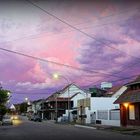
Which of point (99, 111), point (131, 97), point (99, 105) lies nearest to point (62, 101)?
point (99, 105)

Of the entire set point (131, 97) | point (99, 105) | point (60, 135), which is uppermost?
point (99, 105)

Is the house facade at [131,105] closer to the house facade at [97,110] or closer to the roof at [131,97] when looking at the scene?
the roof at [131,97]

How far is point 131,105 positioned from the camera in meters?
50.9

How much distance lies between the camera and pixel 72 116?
318 feet

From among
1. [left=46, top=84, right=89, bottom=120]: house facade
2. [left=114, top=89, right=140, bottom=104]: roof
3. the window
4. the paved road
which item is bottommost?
the paved road

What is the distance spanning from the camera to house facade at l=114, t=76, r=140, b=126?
1918 inches

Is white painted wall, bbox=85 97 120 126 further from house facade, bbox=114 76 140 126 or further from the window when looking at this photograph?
the window

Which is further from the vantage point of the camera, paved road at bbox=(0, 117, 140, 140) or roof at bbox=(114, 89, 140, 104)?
roof at bbox=(114, 89, 140, 104)

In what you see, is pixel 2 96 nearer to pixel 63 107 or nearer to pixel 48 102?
pixel 63 107

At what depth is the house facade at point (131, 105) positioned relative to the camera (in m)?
48.7

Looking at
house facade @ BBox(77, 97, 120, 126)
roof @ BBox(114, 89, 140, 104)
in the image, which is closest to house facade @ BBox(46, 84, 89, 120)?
house facade @ BBox(77, 97, 120, 126)

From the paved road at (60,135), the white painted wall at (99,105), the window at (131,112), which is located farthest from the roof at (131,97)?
the white painted wall at (99,105)

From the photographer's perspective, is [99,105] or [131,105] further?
[99,105]

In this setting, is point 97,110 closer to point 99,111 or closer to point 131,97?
point 99,111
